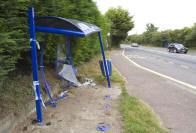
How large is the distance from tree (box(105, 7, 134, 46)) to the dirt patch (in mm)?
42704

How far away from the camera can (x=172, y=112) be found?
6250 millimetres

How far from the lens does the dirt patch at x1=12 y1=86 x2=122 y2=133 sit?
469 centimetres

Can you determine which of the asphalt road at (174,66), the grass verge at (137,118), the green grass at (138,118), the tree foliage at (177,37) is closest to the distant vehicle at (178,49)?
the tree foliage at (177,37)

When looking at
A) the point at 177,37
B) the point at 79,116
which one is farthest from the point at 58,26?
the point at 177,37

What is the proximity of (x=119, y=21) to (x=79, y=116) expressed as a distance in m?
45.0

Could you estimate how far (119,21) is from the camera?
49.3 metres

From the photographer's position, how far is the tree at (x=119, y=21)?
4919 cm

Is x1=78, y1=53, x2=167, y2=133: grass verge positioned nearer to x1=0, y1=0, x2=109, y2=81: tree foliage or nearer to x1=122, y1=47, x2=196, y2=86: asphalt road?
x1=0, y1=0, x2=109, y2=81: tree foliage

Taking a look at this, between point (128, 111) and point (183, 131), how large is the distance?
1.18 metres

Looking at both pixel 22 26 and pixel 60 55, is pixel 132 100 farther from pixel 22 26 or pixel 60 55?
pixel 22 26

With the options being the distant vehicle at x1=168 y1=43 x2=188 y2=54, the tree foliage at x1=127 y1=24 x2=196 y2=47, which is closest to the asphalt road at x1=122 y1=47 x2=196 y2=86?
the distant vehicle at x1=168 y1=43 x2=188 y2=54

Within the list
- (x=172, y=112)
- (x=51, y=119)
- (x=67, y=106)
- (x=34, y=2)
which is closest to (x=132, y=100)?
(x=172, y=112)

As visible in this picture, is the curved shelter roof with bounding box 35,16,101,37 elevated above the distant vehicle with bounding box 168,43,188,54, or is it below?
above

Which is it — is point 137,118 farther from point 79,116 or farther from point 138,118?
point 79,116
